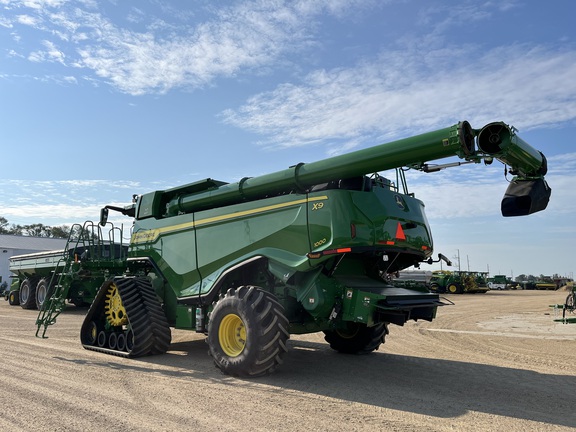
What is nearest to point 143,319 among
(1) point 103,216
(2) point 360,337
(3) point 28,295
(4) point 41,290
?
→ (1) point 103,216

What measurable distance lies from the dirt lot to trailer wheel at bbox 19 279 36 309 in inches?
520

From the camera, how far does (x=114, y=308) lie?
932 cm

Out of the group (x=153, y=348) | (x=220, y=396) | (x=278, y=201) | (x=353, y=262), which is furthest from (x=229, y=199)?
(x=220, y=396)

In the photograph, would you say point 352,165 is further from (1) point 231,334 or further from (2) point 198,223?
(2) point 198,223

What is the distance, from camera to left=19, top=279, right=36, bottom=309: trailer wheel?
22281 mm

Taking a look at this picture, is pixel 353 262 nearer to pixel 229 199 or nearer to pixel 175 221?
pixel 229 199

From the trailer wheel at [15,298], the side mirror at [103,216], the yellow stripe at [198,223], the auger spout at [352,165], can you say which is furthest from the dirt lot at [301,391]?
the trailer wheel at [15,298]

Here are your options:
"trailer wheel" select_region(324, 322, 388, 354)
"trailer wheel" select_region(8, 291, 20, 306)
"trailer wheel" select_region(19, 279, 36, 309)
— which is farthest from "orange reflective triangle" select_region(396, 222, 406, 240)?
"trailer wheel" select_region(8, 291, 20, 306)

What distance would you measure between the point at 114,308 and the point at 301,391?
15.8 ft

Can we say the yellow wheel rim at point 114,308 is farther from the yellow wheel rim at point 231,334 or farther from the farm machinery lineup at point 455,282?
the farm machinery lineup at point 455,282

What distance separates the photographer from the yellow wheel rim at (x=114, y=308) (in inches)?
358

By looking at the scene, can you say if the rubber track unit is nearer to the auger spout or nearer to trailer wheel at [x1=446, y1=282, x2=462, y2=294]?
the auger spout

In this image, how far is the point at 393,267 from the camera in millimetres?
8039

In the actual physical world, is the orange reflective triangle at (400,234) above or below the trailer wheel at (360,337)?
above
